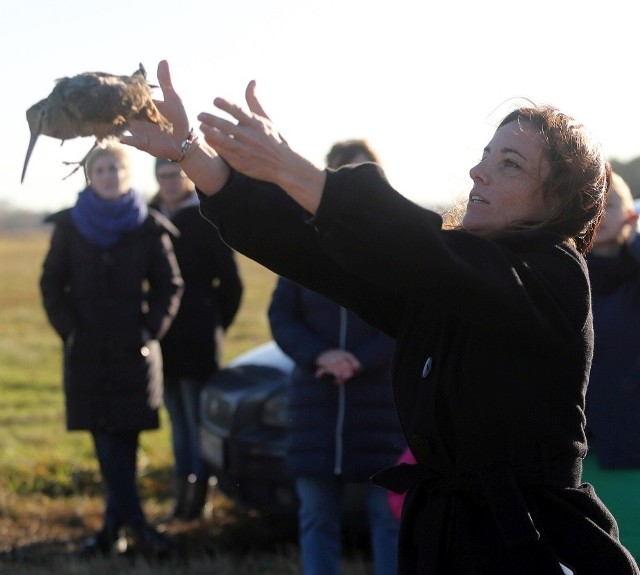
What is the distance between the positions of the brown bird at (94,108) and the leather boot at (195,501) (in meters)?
4.34

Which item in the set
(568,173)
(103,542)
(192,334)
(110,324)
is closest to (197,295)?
(192,334)

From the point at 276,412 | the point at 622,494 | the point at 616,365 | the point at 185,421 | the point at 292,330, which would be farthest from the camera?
the point at 185,421

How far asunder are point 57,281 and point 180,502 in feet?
5.06

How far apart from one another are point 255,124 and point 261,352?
4.21m

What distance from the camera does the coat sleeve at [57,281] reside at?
5.71 metres

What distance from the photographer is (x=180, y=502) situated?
255 inches

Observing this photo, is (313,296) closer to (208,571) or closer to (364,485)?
(364,485)

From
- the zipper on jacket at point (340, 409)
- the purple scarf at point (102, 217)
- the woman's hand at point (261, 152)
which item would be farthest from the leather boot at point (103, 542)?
the woman's hand at point (261, 152)

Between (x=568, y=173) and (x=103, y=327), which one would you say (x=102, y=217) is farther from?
(x=568, y=173)

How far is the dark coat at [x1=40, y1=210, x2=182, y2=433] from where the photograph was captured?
567cm

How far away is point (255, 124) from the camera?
2.07 m

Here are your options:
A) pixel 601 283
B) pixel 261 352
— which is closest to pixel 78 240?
pixel 261 352

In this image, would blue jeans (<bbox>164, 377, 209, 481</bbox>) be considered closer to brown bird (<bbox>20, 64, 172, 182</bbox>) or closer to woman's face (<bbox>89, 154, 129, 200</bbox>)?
woman's face (<bbox>89, 154, 129, 200</bbox>)

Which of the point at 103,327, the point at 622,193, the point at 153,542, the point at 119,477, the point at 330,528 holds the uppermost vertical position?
the point at 622,193
